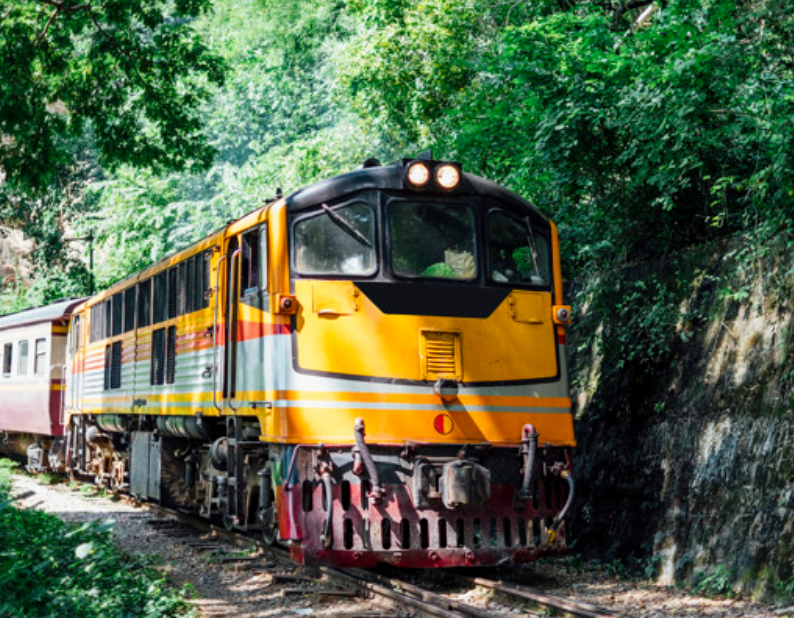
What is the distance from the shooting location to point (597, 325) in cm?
1276

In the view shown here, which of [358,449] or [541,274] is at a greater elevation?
[541,274]

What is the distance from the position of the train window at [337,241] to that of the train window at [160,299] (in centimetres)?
459

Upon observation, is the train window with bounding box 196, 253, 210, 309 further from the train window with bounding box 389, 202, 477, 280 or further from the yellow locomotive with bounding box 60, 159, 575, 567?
the train window with bounding box 389, 202, 477, 280

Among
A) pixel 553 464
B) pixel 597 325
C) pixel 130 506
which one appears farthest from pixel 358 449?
pixel 130 506

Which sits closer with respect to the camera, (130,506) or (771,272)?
(771,272)

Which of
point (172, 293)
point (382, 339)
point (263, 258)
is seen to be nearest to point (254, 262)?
point (263, 258)

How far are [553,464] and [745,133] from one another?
3674mm

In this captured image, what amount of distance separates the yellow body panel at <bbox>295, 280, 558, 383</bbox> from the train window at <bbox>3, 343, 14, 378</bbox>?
56.8 feet

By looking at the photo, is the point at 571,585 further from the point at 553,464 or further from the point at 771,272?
the point at 771,272

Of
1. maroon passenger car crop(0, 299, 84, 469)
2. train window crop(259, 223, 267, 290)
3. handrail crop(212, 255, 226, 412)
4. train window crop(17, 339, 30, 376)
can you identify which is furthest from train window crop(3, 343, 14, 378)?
train window crop(259, 223, 267, 290)

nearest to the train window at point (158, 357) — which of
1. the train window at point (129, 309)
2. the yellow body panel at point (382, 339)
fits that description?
Answer: the train window at point (129, 309)

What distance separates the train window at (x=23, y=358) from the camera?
75.6 feet

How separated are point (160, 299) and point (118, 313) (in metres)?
3.01

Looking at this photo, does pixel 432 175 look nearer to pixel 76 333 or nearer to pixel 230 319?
pixel 230 319
